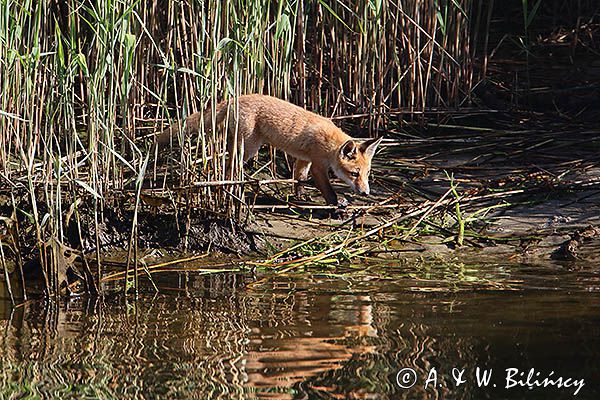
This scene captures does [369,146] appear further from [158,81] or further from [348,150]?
[158,81]

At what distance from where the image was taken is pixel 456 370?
430cm

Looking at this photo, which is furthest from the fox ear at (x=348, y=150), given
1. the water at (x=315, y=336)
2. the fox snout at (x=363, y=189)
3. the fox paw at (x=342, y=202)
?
the water at (x=315, y=336)

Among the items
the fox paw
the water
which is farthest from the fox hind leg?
the water

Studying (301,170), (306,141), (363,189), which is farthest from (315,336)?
(301,170)

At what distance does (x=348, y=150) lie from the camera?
7797 millimetres

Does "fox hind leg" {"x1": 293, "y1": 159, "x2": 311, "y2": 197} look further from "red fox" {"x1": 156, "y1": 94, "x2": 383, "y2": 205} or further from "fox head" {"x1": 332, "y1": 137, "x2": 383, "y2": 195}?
"fox head" {"x1": 332, "y1": 137, "x2": 383, "y2": 195}

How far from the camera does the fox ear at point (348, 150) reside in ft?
25.4

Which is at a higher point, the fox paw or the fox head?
the fox head

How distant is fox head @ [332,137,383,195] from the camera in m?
7.76

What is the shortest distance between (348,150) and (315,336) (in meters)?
3.14

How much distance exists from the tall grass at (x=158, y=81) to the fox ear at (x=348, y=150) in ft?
2.05

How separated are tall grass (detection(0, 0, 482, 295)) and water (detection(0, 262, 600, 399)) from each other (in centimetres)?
61

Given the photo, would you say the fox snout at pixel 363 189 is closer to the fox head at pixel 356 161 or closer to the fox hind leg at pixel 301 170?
the fox head at pixel 356 161

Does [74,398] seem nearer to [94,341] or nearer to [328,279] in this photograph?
[94,341]
